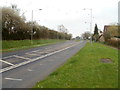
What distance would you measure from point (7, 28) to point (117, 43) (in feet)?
74.6

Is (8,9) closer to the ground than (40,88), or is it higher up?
higher up

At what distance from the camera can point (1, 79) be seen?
9672 millimetres

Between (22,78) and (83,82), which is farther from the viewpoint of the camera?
(22,78)

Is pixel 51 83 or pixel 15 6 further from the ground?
pixel 15 6

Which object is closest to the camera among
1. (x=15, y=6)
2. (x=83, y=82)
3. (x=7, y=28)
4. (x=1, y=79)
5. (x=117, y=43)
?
(x=83, y=82)

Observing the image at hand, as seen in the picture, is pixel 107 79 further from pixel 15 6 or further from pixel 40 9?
pixel 15 6

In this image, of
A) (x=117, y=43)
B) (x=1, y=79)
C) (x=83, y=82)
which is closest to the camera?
(x=83, y=82)

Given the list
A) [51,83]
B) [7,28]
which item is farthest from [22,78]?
[7,28]

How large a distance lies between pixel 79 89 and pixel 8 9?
35589mm

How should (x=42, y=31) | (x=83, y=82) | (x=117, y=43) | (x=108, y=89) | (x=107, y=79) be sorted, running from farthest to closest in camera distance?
(x=42, y=31) → (x=117, y=43) → (x=107, y=79) → (x=83, y=82) → (x=108, y=89)

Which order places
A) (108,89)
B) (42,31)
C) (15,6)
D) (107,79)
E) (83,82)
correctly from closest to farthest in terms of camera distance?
(108,89), (83,82), (107,79), (15,6), (42,31)

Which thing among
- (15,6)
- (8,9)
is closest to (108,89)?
(8,9)

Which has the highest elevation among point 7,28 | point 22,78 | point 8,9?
point 8,9

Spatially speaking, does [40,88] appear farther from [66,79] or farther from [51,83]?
[66,79]
